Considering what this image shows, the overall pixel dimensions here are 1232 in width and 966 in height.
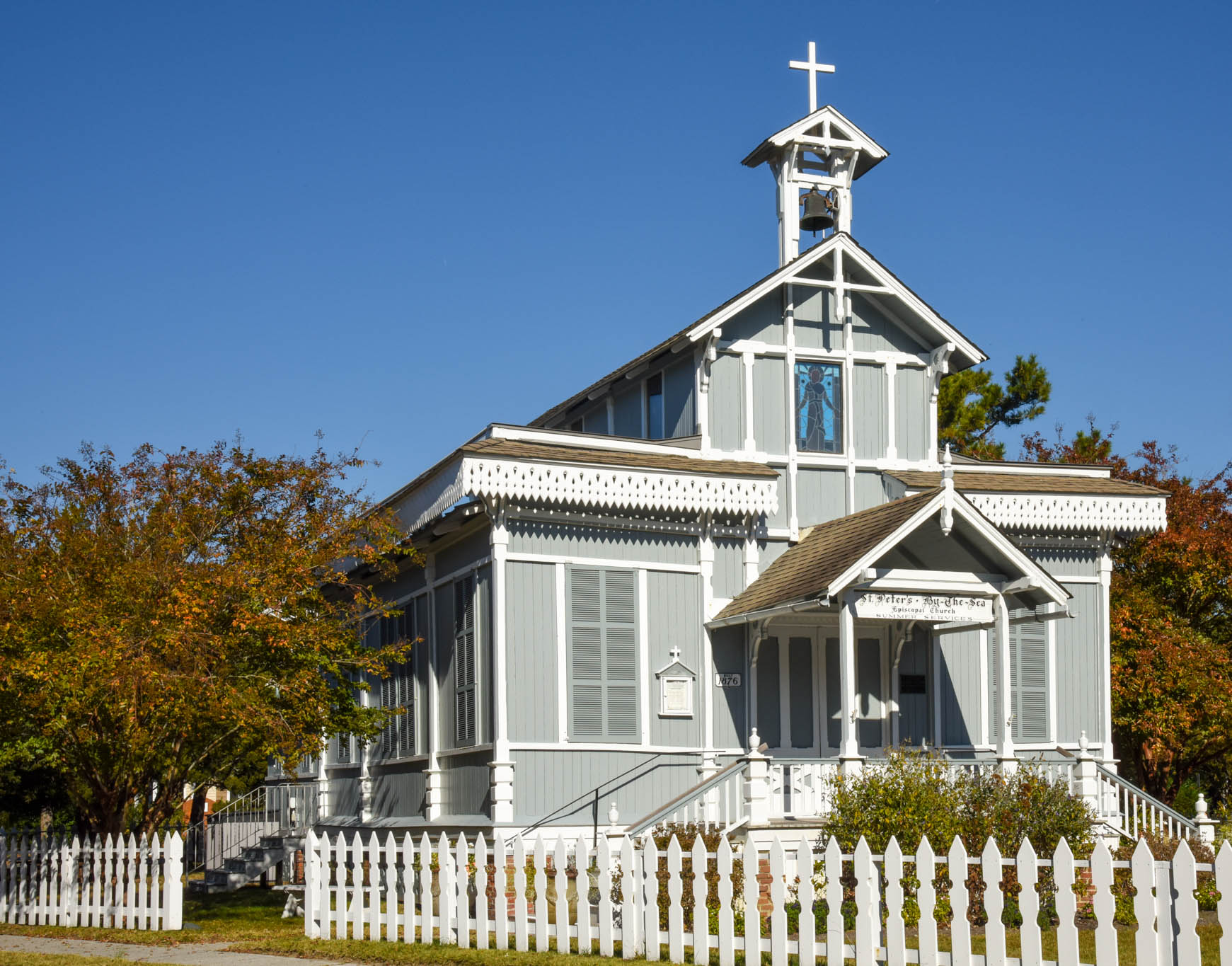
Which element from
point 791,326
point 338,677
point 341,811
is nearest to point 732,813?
point 338,677

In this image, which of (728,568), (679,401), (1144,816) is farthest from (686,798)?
(679,401)

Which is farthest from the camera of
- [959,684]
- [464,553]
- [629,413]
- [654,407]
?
[629,413]

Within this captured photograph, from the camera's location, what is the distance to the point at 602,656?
834 inches

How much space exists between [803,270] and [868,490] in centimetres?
359

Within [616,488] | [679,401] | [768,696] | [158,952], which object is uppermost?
[679,401]

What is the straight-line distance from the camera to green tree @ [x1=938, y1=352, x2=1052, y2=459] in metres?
42.6

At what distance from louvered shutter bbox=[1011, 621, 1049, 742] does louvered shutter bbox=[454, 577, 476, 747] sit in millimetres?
8367

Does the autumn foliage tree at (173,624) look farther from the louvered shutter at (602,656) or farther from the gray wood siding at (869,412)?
the gray wood siding at (869,412)

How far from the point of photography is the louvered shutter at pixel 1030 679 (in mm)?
23562

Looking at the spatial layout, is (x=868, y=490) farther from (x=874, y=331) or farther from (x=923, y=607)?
(x=923, y=607)

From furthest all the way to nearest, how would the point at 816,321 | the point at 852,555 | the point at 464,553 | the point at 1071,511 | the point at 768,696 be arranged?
the point at 816,321 < the point at 1071,511 < the point at 464,553 < the point at 768,696 < the point at 852,555

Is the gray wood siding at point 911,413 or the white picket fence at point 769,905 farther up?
the gray wood siding at point 911,413

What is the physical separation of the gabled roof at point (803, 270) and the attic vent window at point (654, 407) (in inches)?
18.1

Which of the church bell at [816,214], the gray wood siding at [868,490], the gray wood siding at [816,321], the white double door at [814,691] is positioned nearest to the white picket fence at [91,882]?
the white double door at [814,691]
